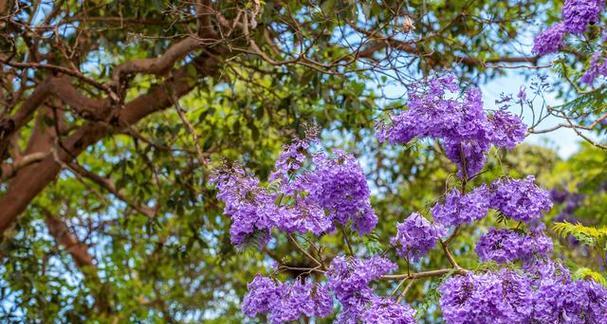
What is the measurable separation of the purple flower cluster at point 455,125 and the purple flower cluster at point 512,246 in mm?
281

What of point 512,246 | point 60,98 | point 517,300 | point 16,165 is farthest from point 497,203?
point 16,165

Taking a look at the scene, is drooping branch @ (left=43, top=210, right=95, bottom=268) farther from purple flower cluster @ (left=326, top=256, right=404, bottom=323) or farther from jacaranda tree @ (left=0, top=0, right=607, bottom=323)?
purple flower cluster @ (left=326, top=256, right=404, bottom=323)

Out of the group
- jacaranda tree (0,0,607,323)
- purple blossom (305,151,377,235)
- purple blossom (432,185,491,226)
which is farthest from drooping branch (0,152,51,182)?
purple blossom (432,185,491,226)

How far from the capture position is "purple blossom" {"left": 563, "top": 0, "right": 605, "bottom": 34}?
462cm

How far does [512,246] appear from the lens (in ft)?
13.0

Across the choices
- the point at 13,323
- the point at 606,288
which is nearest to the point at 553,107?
the point at 606,288

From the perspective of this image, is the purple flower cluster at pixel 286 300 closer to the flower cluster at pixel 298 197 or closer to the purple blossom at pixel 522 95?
the flower cluster at pixel 298 197

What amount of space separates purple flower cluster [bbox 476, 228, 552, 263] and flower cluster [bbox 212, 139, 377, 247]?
0.49 metres

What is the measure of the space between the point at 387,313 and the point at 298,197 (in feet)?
1.93

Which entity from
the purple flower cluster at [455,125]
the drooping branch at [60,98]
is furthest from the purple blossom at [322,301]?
the drooping branch at [60,98]

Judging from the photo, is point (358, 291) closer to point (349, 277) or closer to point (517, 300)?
point (349, 277)

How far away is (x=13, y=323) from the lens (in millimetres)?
7016

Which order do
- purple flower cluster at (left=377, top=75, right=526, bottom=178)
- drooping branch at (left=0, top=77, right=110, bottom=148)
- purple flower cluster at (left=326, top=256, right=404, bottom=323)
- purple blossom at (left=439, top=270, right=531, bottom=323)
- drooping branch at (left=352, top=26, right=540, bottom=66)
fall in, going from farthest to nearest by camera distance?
drooping branch at (left=0, top=77, right=110, bottom=148)
drooping branch at (left=352, top=26, right=540, bottom=66)
purple flower cluster at (left=377, top=75, right=526, bottom=178)
purple flower cluster at (left=326, top=256, right=404, bottom=323)
purple blossom at (left=439, top=270, right=531, bottom=323)

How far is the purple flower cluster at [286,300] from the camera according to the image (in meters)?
3.78
